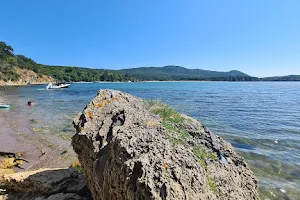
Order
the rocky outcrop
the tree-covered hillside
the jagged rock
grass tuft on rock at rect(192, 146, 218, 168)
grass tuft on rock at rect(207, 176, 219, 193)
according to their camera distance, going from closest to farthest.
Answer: the rocky outcrop < grass tuft on rock at rect(207, 176, 219, 193) < grass tuft on rock at rect(192, 146, 218, 168) < the jagged rock < the tree-covered hillside

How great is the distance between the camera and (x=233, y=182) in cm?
393

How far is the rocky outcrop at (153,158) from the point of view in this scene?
307 cm

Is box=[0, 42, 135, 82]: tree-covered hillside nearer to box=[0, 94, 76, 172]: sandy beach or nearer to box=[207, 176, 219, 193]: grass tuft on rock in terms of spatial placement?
box=[0, 94, 76, 172]: sandy beach

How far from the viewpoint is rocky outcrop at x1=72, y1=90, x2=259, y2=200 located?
3072 millimetres

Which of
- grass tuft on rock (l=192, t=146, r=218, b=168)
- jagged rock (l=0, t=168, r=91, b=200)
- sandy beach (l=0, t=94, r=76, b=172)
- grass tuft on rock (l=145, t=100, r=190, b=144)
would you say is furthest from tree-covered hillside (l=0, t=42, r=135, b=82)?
grass tuft on rock (l=192, t=146, r=218, b=168)

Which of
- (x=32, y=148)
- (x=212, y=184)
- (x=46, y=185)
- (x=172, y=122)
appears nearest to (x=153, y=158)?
(x=212, y=184)

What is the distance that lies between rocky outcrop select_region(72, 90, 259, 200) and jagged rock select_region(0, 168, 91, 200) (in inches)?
35.0

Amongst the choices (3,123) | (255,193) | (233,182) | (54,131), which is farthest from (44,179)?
(3,123)

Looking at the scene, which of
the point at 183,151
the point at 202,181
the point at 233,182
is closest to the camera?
the point at 202,181

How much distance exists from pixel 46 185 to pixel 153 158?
→ 12.0 ft

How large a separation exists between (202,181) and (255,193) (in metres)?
1.52

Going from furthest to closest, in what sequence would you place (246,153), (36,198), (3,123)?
1. (3,123)
2. (246,153)
3. (36,198)

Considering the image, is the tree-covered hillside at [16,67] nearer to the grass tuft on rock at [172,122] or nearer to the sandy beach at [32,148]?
the sandy beach at [32,148]

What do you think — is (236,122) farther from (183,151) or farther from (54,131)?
(183,151)
